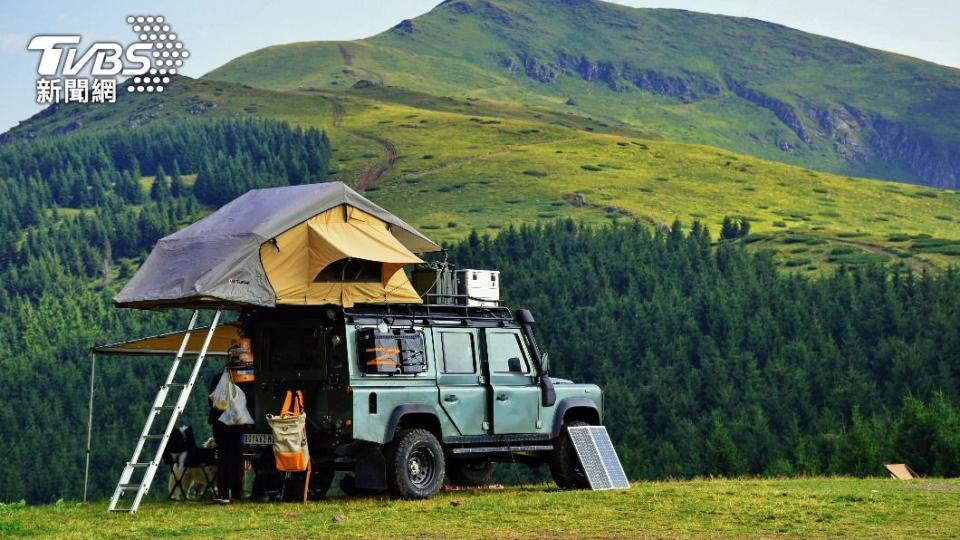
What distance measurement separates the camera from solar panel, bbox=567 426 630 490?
23.8 metres

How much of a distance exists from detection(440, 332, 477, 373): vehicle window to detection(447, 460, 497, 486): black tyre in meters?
3.42

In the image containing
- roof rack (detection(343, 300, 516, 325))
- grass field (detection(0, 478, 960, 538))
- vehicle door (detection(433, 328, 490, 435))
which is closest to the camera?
grass field (detection(0, 478, 960, 538))

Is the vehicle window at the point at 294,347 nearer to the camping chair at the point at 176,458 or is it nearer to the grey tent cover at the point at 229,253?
the grey tent cover at the point at 229,253

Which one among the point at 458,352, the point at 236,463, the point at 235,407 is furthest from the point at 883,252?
the point at 235,407

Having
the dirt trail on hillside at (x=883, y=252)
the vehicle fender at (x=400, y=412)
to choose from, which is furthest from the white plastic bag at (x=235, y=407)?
the dirt trail on hillside at (x=883, y=252)

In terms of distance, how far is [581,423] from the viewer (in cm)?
2514

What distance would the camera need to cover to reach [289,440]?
21156 mm

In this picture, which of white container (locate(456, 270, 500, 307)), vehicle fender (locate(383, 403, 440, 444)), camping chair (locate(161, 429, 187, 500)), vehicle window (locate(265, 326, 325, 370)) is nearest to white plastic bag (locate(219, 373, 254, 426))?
vehicle window (locate(265, 326, 325, 370))

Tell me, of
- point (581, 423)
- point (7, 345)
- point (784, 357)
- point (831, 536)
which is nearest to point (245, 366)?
point (581, 423)

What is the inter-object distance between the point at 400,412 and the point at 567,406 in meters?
3.97

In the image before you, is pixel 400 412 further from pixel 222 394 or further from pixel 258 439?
pixel 222 394

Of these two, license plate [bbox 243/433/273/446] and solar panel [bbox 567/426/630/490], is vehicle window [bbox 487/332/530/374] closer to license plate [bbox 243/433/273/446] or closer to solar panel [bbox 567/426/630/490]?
solar panel [bbox 567/426/630/490]

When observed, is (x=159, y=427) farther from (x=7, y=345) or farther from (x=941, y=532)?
(x=941, y=532)

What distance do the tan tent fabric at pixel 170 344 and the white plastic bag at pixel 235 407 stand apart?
7.43 ft
